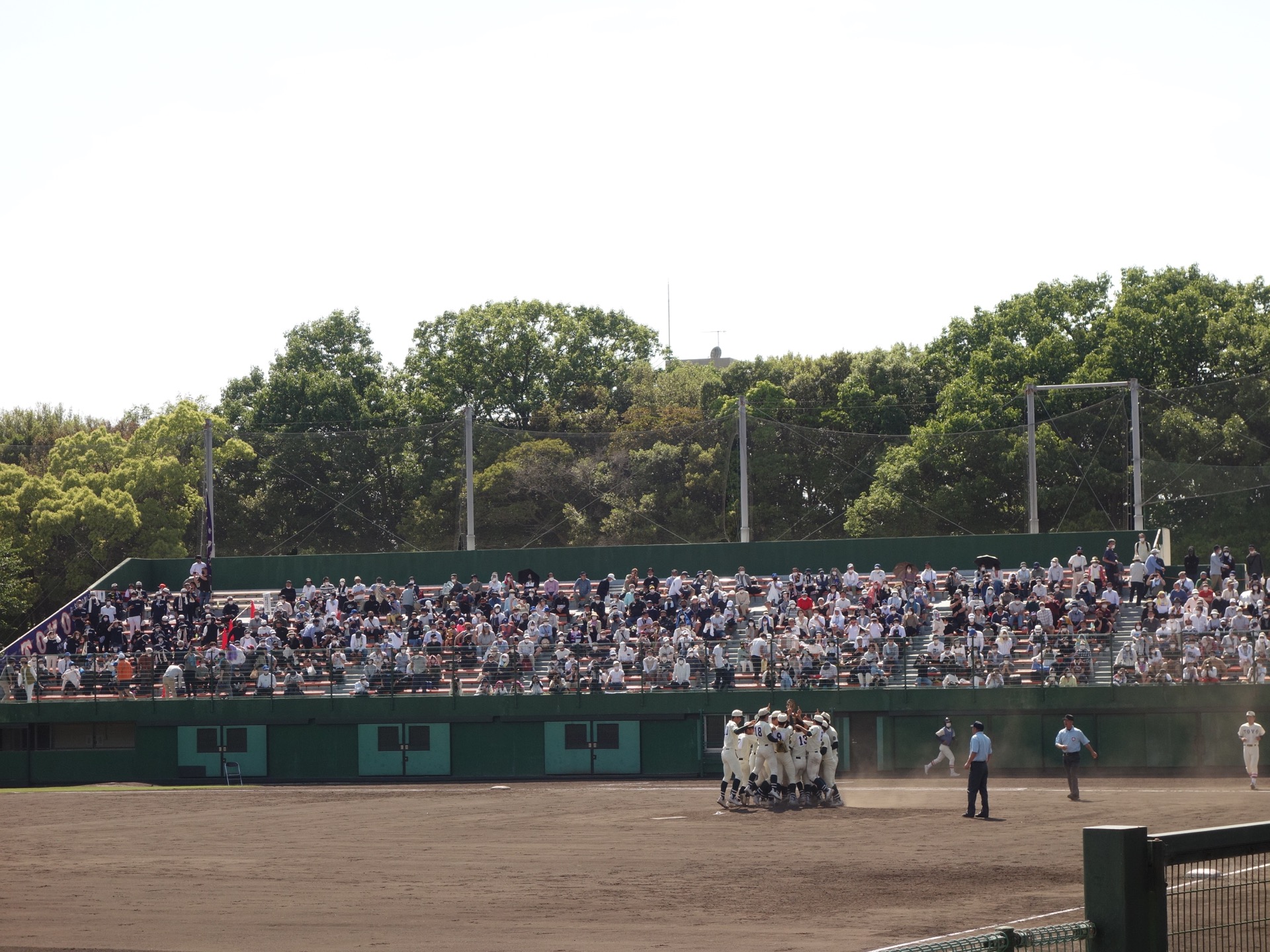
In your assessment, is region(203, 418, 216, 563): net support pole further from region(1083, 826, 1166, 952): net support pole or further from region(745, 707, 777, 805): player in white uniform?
region(1083, 826, 1166, 952): net support pole

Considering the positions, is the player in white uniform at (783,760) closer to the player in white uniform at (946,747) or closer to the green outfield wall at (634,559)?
the player in white uniform at (946,747)

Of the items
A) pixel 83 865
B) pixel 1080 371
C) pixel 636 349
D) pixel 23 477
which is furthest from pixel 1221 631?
pixel 636 349

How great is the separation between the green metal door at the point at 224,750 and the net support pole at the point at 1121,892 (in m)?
39.4

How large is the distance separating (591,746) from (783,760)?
13.4 m

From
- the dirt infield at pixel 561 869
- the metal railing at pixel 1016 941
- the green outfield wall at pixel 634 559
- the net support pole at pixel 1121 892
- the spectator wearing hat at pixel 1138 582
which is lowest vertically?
the dirt infield at pixel 561 869

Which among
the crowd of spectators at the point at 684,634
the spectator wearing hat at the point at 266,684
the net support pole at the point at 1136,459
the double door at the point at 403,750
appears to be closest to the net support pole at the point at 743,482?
the crowd of spectators at the point at 684,634

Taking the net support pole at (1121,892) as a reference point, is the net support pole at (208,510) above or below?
above

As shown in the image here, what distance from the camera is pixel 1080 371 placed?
219ft

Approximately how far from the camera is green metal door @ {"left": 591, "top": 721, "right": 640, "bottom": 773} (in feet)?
132

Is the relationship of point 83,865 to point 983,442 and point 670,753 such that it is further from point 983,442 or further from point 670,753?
point 983,442

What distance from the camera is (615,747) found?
4047 cm

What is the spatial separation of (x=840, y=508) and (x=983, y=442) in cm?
895

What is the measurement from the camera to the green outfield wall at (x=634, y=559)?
4600 centimetres

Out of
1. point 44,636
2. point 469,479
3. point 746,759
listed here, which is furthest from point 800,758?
point 44,636
